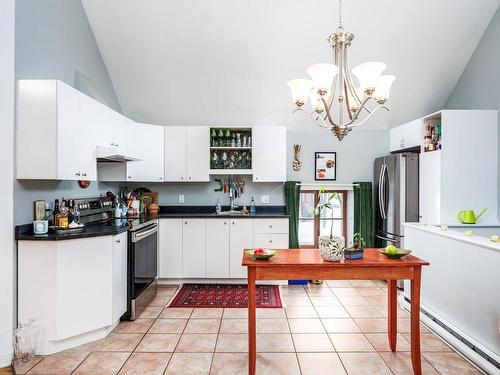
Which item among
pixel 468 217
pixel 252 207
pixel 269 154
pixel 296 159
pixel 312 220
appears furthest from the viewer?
pixel 312 220

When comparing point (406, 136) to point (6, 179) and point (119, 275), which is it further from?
point (6, 179)

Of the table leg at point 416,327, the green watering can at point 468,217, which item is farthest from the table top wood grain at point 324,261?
the green watering can at point 468,217

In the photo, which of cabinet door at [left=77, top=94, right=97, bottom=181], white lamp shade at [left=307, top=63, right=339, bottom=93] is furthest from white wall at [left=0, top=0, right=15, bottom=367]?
white lamp shade at [left=307, top=63, right=339, bottom=93]

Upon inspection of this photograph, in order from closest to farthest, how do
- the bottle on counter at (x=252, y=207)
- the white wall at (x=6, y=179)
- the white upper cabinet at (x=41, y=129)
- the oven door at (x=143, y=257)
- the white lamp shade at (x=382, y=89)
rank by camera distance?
the white lamp shade at (x=382, y=89)
the white wall at (x=6, y=179)
the white upper cabinet at (x=41, y=129)
the oven door at (x=143, y=257)
the bottle on counter at (x=252, y=207)

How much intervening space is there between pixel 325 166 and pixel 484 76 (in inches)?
86.6

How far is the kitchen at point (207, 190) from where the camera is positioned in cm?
248

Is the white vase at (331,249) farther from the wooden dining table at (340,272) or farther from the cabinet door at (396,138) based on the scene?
the cabinet door at (396,138)

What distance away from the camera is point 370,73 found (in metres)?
2.04

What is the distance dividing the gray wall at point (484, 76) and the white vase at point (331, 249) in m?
2.57

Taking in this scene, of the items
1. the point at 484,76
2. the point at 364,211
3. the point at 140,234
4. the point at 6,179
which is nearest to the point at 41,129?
the point at 6,179

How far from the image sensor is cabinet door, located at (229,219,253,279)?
4184 mm

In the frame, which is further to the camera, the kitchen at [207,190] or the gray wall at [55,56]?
the gray wall at [55,56]

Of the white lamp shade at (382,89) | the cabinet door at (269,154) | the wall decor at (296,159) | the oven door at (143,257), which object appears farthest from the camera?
the wall decor at (296,159)

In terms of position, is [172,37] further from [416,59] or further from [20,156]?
[416,59]
